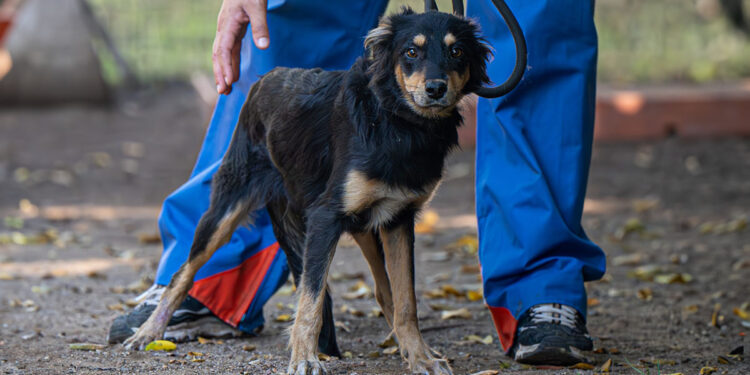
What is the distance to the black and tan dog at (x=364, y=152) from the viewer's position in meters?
2.66

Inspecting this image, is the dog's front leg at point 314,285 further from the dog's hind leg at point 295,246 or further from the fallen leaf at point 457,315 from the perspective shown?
the fallen leaf at point 457,315

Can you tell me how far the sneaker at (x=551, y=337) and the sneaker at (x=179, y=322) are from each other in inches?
45.3

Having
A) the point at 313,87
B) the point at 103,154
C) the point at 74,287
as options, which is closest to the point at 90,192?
the point at 103,154

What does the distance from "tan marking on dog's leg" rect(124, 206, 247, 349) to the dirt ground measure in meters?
0.09

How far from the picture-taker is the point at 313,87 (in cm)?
295

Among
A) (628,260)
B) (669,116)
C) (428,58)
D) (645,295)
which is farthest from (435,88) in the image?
(669,116)

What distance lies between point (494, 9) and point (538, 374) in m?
1.31

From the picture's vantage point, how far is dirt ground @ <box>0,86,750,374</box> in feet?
10.0

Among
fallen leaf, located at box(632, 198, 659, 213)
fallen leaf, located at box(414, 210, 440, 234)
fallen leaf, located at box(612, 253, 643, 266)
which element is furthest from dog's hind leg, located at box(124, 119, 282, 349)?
fallen leaf, located at box(632, 198, 659, 213)

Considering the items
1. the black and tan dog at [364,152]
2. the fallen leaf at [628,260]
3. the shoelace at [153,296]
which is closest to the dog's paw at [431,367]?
the black and tan dog at [364,152]

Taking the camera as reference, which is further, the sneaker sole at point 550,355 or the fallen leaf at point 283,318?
the fallen leaf at point 283,318

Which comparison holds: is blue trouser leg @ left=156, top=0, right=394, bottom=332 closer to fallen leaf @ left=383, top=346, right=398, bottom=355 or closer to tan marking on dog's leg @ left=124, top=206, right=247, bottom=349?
tan marking on dog's leg @ left=124, top=206, right=247, bottom=349

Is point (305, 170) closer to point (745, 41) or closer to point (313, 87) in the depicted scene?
point (313, 87)

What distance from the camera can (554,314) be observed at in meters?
3.01
